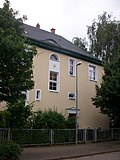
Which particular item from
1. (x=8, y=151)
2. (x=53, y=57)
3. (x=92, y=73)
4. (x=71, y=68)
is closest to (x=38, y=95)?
(x=53, y=57)

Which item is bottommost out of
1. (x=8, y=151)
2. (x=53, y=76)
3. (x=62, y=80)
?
(x=8, y=151)

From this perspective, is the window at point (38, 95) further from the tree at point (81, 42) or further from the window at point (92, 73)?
the tree at point (81, 42)

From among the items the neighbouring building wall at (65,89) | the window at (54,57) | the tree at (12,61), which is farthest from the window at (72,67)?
the tree at (12,61)

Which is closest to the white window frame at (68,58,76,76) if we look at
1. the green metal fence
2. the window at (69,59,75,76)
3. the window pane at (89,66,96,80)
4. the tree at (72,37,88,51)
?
the window at (69,59,75,76)

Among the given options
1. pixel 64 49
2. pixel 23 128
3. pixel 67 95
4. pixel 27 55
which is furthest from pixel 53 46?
pixel 27 55

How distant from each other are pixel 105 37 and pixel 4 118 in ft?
77.3

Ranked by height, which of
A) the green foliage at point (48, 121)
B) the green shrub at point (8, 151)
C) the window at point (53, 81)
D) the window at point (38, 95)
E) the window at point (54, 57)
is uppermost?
the window at point (54, 57)

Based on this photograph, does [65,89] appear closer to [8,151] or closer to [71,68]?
[71,68]

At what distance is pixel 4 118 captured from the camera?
21.9 m

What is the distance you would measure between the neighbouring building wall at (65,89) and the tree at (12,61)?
1046cm

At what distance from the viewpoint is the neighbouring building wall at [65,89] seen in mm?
27969

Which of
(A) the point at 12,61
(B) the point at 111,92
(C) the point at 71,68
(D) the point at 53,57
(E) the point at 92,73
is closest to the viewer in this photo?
(A) the point at 12,61

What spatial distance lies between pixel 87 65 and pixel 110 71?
19.9 feet

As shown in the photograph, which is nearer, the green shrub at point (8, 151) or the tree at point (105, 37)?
the green shrub at point (8, 151)
